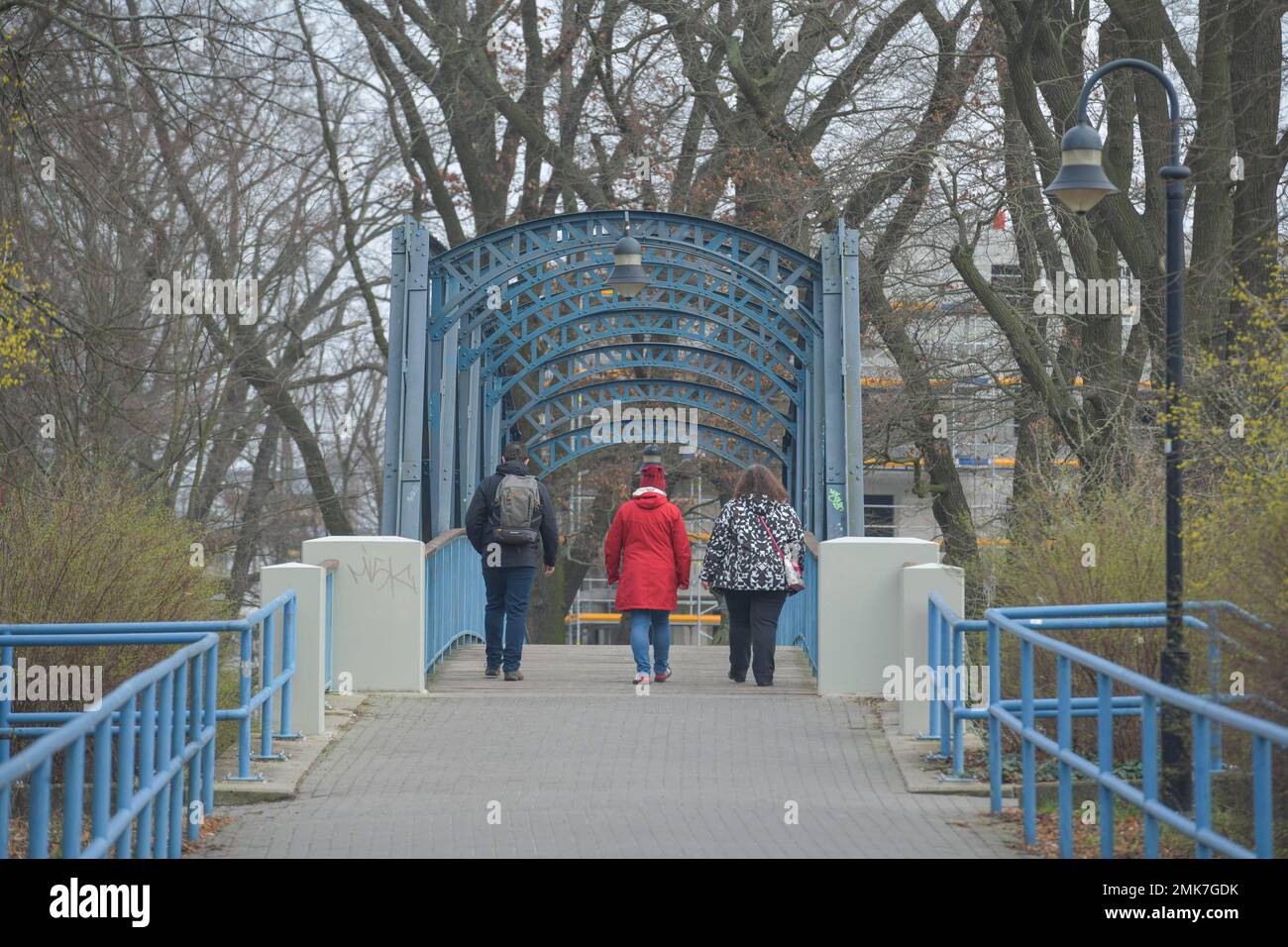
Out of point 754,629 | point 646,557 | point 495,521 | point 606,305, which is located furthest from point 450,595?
point 606,305

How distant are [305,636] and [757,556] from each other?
3856 mm

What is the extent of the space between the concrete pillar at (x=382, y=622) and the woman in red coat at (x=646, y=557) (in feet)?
5.09

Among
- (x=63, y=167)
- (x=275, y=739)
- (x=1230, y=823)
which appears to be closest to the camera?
(x=1230, y=823)

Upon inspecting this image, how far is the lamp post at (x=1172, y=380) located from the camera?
781cm

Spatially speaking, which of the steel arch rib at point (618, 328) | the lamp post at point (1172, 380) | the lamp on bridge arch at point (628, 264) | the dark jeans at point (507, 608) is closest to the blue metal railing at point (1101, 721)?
the lamp post at point (1172, 380)

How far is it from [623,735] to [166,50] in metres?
11.6

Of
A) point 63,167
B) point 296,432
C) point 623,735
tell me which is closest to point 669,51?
point 296,432

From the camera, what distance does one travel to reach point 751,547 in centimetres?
1329

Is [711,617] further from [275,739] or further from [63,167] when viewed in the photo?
[275,739]

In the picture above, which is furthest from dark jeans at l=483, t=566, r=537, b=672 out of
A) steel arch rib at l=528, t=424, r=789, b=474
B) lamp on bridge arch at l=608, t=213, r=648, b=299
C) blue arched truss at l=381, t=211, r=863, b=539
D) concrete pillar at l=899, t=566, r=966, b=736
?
steel arch rib at l=528, t=424, r=789, b=474

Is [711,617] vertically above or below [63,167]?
below

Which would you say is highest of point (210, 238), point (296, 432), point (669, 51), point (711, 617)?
point (669, 51)

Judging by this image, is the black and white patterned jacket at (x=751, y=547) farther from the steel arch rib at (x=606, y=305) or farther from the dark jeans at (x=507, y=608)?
the steel arch rib at (x=606, y=305)
